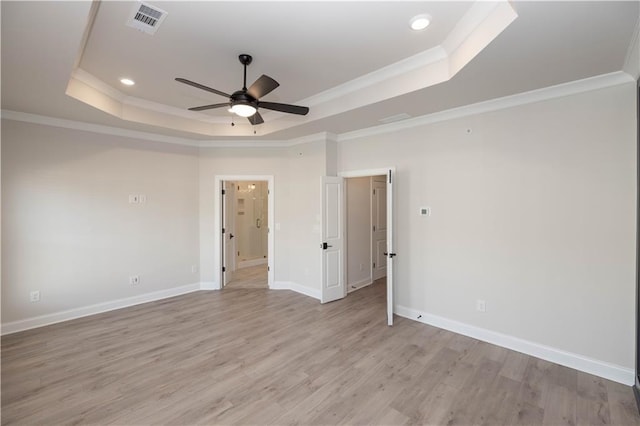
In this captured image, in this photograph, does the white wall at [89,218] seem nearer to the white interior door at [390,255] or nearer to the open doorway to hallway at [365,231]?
the open doorway to hallway at [365,231]

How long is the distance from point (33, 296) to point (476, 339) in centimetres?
587

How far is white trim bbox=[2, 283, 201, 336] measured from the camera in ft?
12.6

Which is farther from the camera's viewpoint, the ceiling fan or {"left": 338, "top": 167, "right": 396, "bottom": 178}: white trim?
{"left": 338, "top": 167, "right": 396, "bottom": 178}: white trim

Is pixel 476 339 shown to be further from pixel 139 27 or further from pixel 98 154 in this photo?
pixel 98 154

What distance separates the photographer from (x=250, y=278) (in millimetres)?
6523

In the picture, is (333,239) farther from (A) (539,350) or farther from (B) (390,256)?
(A) (539,350)

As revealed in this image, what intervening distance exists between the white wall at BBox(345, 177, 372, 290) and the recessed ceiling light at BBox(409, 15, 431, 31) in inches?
121

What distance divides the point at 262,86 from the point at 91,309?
4.32 meters

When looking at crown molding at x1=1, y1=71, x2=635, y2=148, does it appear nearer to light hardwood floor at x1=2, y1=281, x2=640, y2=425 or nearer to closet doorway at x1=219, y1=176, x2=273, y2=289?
closet doorway at x1=219, y1=176, x2=273, y2=289

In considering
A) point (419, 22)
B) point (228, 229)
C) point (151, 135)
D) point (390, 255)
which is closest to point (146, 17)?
point (419, 22)

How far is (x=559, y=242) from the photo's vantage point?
3066 mm

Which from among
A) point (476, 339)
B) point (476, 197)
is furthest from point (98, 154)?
point (476, 339)

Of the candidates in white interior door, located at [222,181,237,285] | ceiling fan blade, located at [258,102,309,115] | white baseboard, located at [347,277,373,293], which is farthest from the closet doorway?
ceiling fan blade, located at [258,102,309,115]

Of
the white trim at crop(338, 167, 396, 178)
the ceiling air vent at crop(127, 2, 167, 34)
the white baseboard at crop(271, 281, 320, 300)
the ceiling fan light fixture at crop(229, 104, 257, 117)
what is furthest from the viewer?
the white baseboard at crop(271, 281, 320, 300)
